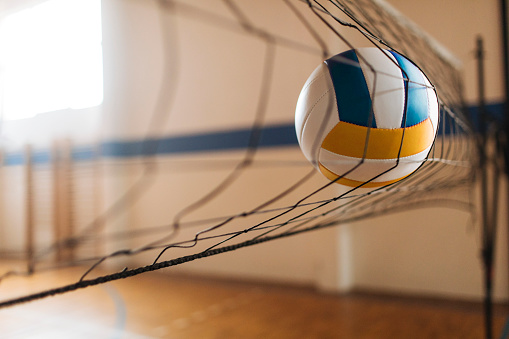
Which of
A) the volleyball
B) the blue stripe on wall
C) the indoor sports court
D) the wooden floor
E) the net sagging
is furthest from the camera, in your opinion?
the blue stripe on wall

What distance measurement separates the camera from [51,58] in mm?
4738

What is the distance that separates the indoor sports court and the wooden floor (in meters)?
0.02

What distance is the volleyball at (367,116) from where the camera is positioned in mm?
848

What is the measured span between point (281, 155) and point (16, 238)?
3.41 meters

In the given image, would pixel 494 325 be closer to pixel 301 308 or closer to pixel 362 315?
pixel 362 315

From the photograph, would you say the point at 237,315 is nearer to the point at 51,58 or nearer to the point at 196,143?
the point at 196,143

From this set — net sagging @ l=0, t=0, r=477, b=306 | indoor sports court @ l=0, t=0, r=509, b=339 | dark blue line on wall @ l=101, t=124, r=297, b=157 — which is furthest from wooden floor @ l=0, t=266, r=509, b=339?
dark blue line on wall @ l=101, t=124, r=297, b=157

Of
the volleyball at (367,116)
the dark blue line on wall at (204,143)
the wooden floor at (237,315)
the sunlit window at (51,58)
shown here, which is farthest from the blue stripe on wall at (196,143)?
the volleyball at (367,116)

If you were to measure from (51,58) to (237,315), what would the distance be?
3.58m

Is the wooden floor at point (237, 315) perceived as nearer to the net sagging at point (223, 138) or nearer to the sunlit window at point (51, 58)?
the net sagging at point (223, 138)

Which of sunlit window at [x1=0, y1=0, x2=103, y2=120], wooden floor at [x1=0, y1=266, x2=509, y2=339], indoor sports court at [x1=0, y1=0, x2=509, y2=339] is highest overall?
sunlit window at [x1=0, y1=0, x2=103, y2=120]

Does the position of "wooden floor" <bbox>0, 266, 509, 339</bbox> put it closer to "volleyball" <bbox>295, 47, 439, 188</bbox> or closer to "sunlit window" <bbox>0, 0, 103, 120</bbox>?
"volleyball" <bbox>295, 47, 439, 188</bbox>

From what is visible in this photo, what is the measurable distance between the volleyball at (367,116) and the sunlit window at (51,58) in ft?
12.9

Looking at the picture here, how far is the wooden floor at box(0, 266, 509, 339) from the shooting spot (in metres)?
2.33
